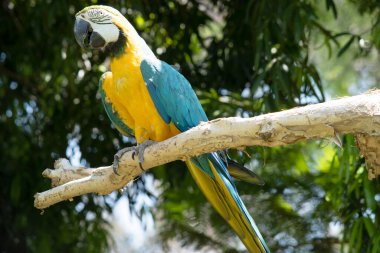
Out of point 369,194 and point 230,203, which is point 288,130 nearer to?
point 230,203

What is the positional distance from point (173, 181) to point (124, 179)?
4.04ft

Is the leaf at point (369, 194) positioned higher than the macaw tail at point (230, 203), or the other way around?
the macaw tail at point (230, 203)

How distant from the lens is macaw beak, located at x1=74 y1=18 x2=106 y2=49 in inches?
94.8

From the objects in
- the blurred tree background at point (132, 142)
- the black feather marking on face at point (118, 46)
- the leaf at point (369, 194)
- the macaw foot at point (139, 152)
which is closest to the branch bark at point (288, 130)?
the macaw foot at point (139, 152)

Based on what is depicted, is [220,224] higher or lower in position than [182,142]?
lower

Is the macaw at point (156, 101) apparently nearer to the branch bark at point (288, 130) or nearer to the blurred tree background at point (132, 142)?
the branch bark at point (288, 130)

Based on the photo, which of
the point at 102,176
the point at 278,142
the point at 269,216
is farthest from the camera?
the point at 269,216

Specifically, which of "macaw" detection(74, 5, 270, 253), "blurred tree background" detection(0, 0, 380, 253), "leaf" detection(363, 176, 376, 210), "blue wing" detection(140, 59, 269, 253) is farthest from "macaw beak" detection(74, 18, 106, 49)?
"leaf" detection(363, 176, 376, 210)

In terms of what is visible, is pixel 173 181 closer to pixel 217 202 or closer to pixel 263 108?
pixel 263 108

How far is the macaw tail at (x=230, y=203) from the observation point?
2.30 metres

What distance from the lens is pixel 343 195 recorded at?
3033 mm

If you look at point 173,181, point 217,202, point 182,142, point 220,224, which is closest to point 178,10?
point 173,181

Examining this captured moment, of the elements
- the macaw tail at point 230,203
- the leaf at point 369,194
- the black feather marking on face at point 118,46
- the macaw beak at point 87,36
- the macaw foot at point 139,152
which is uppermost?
the macaw beak at point 87,36

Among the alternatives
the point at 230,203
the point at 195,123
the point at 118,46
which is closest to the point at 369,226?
the point at 230,203
